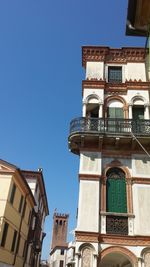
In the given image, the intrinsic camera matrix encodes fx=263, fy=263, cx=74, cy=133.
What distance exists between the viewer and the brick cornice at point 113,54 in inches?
825

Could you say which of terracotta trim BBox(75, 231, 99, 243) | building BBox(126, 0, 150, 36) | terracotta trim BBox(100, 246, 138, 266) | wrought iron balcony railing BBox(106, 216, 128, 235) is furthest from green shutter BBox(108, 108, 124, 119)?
building BBox(126, 0, 150, 36)

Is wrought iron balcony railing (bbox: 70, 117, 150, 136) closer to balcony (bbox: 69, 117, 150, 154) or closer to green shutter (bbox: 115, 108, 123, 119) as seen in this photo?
balcony (bbox: 69, 117, 150, 154)

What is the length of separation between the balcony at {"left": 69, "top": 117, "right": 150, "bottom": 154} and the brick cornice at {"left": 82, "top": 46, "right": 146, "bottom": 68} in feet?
20.9

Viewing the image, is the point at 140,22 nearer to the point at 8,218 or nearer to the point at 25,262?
the point at 8,218

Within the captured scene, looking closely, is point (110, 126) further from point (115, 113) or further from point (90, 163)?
point (90, 163)

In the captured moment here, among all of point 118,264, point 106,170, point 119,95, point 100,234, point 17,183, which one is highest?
point 119,95

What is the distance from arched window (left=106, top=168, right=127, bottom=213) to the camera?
15305 millimetres

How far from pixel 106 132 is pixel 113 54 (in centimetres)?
808

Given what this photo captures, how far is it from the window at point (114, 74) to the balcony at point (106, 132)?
4.66m

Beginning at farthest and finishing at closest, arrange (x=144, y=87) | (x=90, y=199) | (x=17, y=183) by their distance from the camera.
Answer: (x=17, y=183)
(x=144, y=87)
(x=90, y=199)

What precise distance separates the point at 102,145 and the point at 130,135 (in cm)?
189

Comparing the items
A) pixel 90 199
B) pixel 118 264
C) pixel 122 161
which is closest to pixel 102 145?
pixel 122 161

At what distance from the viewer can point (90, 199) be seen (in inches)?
600

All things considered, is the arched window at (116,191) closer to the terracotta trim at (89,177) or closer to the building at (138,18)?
the terracotta trim at (89,177)
